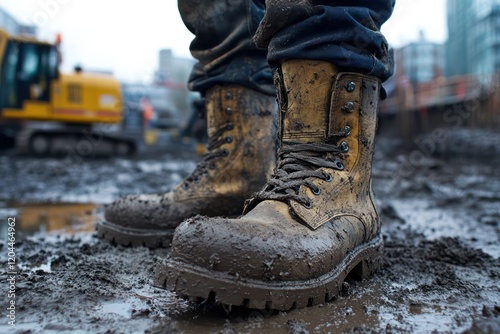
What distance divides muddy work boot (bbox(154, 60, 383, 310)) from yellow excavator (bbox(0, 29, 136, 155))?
813cm

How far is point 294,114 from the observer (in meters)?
1.23

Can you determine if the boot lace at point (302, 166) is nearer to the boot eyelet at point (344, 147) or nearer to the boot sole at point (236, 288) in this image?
the boot eyelet at point (344, 147)

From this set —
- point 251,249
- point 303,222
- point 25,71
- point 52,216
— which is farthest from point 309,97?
point 25,71

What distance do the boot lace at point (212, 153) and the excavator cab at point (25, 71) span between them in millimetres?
7656

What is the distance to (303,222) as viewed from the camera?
3.55 ft

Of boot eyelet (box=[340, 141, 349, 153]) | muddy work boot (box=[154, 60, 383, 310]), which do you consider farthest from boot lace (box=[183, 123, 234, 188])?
boot eyelet (box=[340, 141, 349, 153])

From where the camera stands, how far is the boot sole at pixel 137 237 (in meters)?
1.55

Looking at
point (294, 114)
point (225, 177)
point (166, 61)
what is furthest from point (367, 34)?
point (166, 61)

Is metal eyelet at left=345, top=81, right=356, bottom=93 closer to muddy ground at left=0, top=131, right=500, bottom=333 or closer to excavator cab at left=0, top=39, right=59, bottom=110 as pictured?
muddy ground at left=0, top=131, right=500, bottom=333

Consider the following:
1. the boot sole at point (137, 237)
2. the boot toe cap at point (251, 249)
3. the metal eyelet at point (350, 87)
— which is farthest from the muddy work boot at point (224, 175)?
the boot toe cap at point (251, 249)

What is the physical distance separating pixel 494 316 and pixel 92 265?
3.29 ft

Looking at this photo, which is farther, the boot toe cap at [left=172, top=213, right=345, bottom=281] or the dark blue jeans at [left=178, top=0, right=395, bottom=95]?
the dark blue jeans at [left=178, top=0, right=395, bottom=95]

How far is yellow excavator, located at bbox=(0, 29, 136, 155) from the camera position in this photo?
824 cm

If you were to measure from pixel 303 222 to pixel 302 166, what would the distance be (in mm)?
165
